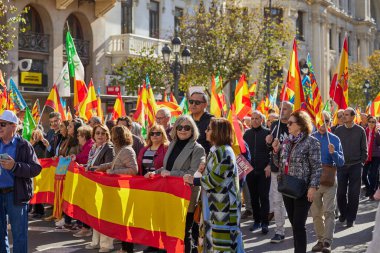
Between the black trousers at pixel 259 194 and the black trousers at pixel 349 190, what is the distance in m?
1.57

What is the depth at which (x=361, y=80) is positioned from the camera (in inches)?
1957

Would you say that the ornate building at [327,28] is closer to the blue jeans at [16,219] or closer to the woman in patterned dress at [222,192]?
the woman in patterned dress at [222,192]

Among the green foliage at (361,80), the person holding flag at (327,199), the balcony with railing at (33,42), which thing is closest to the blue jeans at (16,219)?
the person holding flag at (327,199)

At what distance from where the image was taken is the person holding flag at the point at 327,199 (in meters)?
9.29

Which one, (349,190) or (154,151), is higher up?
(154,151)

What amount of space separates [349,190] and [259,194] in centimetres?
178

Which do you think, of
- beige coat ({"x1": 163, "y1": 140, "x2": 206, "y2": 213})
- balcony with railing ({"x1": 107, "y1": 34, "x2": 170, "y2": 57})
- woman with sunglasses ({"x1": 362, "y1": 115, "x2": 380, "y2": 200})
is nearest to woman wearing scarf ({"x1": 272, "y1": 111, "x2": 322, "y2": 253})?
beige coat ({"x1": 163, "y1": 140, "x2": 206, "y2": 213})

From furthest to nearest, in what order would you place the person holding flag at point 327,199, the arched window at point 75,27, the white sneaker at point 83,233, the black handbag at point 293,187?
1. the arched window at point 75,27
2. the white sneaker at point 83,233
3. the person holding flag at point 327,199
4. the black handbag at point 293,187

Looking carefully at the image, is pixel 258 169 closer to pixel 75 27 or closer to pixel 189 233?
pixel 189 233

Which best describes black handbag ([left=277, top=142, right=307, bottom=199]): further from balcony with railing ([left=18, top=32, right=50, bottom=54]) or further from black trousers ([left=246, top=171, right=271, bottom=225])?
balcony with railing ([left=18, top=32, right=50, bottom=54])

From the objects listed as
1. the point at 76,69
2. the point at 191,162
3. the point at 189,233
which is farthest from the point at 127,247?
the point at 76,69

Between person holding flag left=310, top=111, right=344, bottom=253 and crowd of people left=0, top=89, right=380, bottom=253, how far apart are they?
0.05 ft

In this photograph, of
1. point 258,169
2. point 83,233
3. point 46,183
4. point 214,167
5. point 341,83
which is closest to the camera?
point 214,167

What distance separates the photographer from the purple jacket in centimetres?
707
